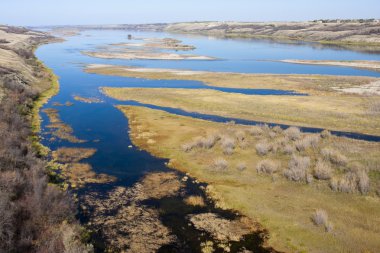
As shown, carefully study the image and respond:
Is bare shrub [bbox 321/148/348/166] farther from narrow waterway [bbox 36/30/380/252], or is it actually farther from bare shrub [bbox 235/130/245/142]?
narrow waterway [bbox 36/30/380/252]

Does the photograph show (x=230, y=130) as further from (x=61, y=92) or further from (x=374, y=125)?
(x=61, y=92)

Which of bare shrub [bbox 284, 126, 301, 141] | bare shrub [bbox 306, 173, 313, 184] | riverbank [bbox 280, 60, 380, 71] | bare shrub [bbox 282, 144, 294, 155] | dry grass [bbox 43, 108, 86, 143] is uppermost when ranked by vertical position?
riverbank [bbox 280, 60, 380, 71]

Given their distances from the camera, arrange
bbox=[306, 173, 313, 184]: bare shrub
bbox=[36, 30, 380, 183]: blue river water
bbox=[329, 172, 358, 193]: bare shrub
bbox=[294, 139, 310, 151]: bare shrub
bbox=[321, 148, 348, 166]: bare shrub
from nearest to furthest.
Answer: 1. bbox=[329, 172, 358, 193]: bare shrub
2. bbox=[306, 173, 313, 184]: bare shrub
3. bbox=[321, 148, 348, 166]: bare shrub
4. bbox=[36, 30, 380, 183]: blue river water
5. bbox=[294, 139, 310, 151]: bare shrub

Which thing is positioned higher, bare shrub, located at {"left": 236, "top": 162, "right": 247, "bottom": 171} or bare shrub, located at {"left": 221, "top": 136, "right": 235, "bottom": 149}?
bare shrub, located at {"left": 221, "top": 136, "right": 235, "bottom": 149}

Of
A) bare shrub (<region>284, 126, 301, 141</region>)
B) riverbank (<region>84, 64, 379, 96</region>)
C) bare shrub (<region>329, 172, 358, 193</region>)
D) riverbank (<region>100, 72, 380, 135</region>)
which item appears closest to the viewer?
bare shrub (<region>329, 172, 358, 193</region>)

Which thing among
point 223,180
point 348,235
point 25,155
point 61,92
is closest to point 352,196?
point 348,235

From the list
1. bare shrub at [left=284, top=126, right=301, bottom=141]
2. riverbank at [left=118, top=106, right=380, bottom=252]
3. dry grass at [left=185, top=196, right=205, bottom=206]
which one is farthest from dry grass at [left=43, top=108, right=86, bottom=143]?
bare shrub at [left=284, top=126, right=301, bottom=141]

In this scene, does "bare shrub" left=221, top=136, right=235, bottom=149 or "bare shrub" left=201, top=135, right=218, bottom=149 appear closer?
"bare shrub" left=221, top=136, right=235, bottom=149
